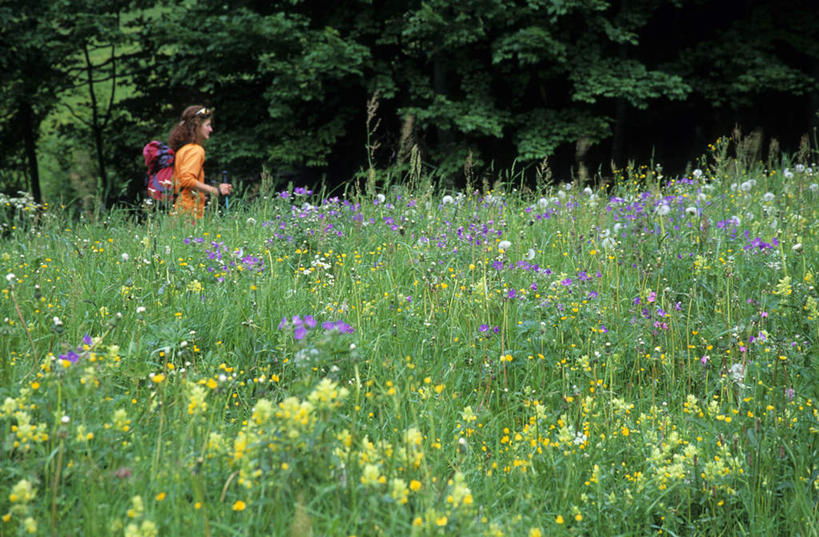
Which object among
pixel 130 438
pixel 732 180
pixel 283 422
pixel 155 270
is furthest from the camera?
pixel 732 180

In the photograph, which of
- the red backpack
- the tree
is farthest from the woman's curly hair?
the tree

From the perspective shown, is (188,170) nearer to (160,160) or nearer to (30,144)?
(160,160)

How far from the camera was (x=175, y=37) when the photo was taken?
11719 millimetres

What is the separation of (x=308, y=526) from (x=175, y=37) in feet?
39.0

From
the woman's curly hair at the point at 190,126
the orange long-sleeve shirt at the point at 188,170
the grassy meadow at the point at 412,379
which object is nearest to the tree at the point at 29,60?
the woman's curly hair at the point at 190,126

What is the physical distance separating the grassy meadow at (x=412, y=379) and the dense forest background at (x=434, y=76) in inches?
269

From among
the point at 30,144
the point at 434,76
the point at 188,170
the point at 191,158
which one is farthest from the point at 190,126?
the point at 30,144

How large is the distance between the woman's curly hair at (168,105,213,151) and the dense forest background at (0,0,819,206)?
15.5 feet

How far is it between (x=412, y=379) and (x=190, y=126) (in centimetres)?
454

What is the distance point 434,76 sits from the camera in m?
12.9

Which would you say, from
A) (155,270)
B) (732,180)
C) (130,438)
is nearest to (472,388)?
(130,438)

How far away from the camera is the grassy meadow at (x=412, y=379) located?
178 cm

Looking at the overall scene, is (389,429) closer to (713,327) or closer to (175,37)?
(713,327)

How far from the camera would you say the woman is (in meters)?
6.17
